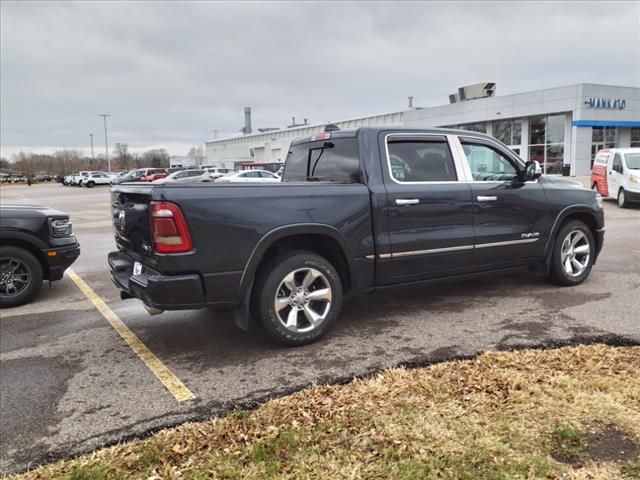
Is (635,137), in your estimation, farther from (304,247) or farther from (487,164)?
(304,247)

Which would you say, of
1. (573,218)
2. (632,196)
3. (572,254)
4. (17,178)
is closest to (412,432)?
(572,254)

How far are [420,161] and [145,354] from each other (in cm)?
310

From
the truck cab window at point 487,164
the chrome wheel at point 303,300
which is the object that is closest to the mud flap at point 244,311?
the chrome wheel at point 303,300

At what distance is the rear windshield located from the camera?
4.93m

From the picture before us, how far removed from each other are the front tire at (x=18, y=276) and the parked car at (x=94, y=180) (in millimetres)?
53298

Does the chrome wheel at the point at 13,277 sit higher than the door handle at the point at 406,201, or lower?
lower

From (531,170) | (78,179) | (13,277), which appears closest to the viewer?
(531,170)

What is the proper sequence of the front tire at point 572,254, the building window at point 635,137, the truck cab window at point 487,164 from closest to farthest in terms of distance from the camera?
the truck cab window at point 487,164, the front tire at point 572,254, the building window at point 635,137

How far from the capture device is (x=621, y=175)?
1628 cm

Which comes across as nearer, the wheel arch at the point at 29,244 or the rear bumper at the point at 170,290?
the rear bumper at the point at 170,290

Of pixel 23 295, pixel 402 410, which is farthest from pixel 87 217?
pixel 402 410

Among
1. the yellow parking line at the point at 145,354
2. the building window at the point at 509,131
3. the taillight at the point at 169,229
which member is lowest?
the yellow parking line at the point at 145,354

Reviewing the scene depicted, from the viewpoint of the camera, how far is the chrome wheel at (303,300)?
4270mm

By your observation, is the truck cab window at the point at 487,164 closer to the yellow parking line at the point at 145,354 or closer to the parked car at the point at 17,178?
the yellow parking line at the point at 145,354
